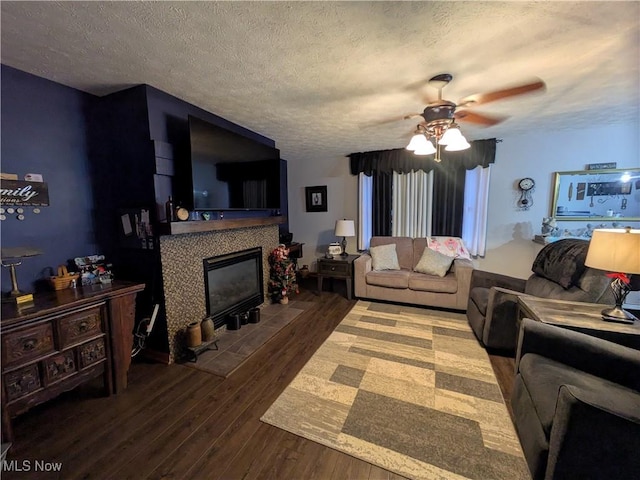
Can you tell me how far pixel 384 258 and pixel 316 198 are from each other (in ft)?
5.67

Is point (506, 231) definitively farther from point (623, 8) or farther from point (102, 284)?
point (102, 284)

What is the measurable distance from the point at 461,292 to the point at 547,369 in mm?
1862

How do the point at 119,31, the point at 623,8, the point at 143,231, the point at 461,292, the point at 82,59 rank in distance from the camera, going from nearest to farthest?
1. the point at 623,8
2. the point at 119,31
3. the point at 82,59
4. the point at 143,231
5. the point at 461,292

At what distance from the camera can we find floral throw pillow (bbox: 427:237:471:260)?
3.69m

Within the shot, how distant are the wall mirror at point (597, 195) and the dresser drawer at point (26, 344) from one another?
515 centimetres

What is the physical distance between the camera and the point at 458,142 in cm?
195

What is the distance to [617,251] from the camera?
1.59m

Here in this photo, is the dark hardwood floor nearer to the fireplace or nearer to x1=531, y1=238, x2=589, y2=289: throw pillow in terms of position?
the fireplace

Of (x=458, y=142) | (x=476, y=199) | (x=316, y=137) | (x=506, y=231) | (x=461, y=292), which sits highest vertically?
(x=316, y=137)

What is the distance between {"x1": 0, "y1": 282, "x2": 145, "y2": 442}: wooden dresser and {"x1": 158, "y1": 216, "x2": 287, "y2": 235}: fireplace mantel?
0.48 m

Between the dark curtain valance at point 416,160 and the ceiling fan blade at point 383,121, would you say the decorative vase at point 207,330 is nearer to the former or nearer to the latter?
the ceiling fan blade at point 383,121

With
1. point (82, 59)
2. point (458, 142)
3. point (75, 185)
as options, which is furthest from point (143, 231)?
point (458, 142)

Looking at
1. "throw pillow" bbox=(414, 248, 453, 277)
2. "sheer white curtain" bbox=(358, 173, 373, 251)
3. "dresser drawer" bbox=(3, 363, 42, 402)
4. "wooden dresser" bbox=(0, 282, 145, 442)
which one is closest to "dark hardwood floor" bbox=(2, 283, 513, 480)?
"wooden dresser" bbox=(0, 282, 145, 442)

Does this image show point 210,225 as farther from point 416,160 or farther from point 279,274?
point 416,160
